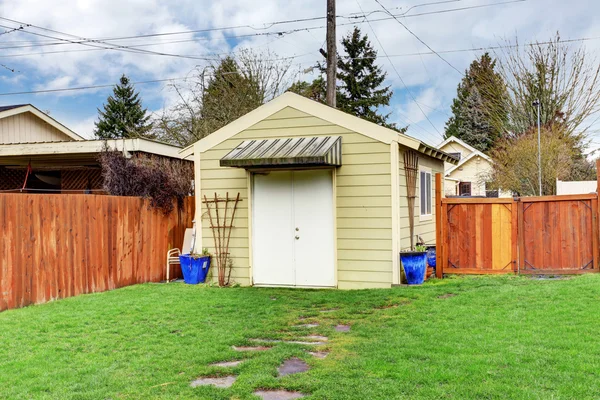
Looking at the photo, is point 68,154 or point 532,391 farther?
point 68,154

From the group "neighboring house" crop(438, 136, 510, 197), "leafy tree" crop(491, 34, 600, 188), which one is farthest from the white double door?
"neighboring house" crop(438, 136, 510, 197)

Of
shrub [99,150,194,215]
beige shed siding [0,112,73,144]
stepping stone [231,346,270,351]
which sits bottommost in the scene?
stepping stone [231,346,270,351]

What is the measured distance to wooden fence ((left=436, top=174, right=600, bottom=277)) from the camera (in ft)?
27.8

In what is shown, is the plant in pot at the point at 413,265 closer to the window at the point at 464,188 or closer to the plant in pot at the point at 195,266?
the plant in pot at the point at 195,266

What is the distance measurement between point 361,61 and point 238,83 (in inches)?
540

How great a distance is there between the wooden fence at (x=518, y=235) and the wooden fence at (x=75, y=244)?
554 centimetres

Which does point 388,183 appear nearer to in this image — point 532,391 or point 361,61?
point 532,391

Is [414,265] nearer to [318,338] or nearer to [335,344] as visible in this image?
[318,338]

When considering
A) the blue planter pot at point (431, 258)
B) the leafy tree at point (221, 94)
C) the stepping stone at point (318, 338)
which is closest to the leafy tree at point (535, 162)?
the leafy tree at point (221, 94)

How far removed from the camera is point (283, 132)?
350 inches

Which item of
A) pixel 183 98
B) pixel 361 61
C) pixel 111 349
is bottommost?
pixel 111 349

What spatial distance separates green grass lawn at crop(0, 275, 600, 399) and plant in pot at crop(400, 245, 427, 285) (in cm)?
45

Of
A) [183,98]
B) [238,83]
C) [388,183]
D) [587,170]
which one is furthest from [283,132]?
[587,170]

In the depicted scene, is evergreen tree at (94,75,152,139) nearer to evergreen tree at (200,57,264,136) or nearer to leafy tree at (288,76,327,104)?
leafy tree at (288,76,327,104)
